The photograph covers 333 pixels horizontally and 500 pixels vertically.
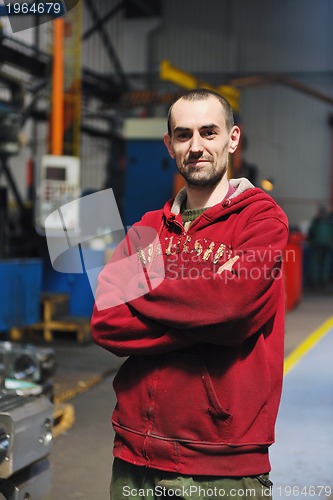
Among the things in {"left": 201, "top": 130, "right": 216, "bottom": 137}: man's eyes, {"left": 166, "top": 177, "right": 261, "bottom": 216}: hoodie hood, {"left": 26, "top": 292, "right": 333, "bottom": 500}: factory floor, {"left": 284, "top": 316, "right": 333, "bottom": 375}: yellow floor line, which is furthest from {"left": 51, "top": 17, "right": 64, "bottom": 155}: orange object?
{"left": 201, "top": 130, "right": 216, "bottom": 137}: man's eyes

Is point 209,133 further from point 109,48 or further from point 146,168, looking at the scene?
point 109,48

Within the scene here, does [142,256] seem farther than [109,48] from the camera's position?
No

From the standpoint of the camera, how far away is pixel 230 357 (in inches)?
58.7

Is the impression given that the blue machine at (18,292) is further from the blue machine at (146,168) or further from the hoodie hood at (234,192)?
the blue machine at (146,168)

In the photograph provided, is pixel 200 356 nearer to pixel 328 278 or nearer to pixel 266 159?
pixel 328 278

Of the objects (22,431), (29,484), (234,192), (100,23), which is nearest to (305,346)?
(29,484)

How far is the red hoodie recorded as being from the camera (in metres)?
1.45

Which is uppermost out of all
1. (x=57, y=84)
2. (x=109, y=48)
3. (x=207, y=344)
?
(x=109, y=48)

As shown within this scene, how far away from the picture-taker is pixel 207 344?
1.52 metres

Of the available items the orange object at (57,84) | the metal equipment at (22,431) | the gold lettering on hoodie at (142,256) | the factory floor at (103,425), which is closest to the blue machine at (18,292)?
the factory floor at (103,425)

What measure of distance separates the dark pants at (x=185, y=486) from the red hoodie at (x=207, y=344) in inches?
0.9

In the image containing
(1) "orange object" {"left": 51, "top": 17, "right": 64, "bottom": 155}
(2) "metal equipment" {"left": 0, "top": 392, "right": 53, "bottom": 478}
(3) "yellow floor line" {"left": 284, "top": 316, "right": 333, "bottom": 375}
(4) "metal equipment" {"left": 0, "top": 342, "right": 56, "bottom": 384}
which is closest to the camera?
(2) "metal equipment" {"left": 0, "top": 392, "right": 53, "bottom": 478}

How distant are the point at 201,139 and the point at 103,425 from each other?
2.95 meters

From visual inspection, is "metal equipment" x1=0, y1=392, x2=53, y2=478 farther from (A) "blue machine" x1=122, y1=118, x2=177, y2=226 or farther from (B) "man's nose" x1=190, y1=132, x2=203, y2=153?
(A) "blue machine" x1=122, y1=118, x2=177, y2=226
